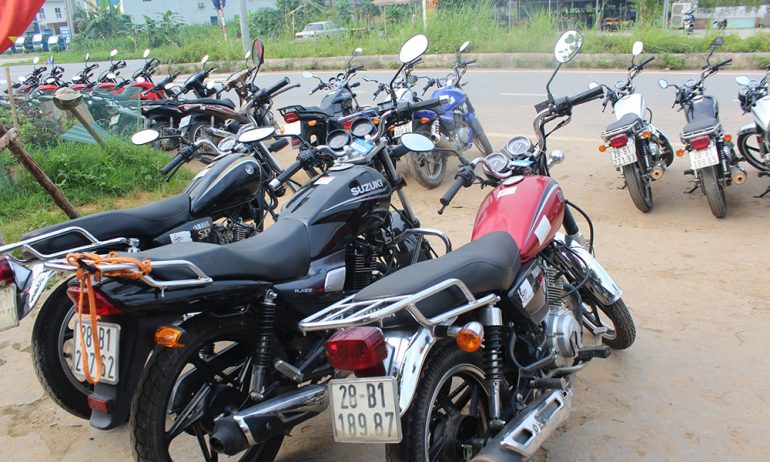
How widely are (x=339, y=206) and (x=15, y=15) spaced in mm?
3441

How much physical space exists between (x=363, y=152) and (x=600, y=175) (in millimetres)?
4171

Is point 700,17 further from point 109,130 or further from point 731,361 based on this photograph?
point 731,361

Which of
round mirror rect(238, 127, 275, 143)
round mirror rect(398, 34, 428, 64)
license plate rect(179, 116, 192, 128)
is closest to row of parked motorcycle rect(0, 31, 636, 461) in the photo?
round mirror rect(238, 127, 275, 143)

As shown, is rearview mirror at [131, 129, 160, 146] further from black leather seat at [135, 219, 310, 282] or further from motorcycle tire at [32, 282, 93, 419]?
black leather seat at [135, 219, 310, 282]

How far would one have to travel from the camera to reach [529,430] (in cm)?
248

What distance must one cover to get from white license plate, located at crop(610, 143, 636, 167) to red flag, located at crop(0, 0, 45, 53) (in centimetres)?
463

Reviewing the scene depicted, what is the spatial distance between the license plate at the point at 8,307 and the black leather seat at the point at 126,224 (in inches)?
13.2

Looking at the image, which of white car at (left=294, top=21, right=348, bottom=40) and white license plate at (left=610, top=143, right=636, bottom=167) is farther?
white car at (left=294, top=21, right=348, bottom=40)

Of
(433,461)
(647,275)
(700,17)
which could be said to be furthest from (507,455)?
(700,17)

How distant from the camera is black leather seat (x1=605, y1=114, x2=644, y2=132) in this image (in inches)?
231

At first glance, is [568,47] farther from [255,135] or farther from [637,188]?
[637,188]

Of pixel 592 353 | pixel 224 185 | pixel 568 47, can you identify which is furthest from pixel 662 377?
pixel 224 185

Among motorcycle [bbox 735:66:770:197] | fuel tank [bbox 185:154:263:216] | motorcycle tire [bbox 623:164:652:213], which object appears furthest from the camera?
motorcycle tire [bbox 623:164:652:213]

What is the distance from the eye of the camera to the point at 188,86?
9.71 meters
